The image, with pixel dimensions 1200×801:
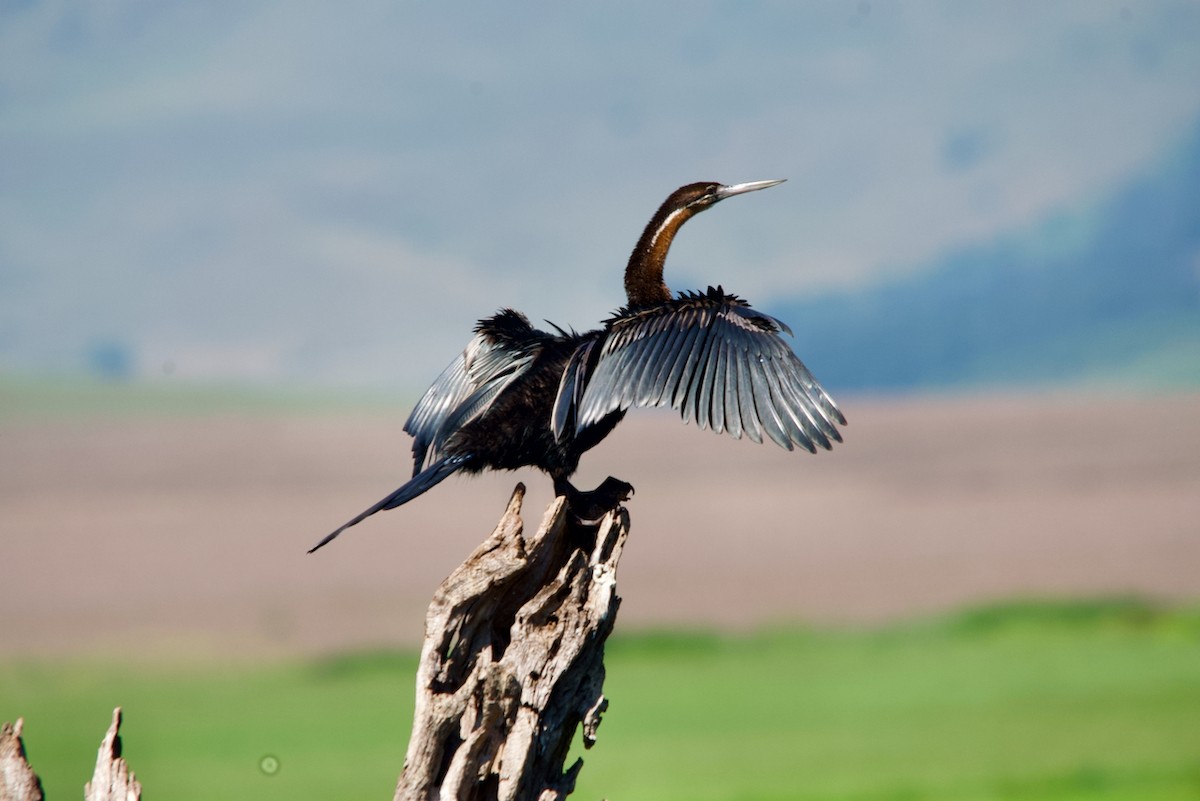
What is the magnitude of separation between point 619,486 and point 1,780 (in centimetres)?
214

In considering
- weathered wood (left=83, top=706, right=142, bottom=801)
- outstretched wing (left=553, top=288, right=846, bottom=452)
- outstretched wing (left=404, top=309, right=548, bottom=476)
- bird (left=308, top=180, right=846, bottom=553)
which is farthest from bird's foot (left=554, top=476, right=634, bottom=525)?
weathered wood (left=83, top=706, right=142, bottom=801)

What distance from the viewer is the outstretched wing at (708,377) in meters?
3.95

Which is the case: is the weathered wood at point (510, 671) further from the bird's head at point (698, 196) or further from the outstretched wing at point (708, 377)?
the bird's head at point (698, 196)

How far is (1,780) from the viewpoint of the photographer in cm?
359

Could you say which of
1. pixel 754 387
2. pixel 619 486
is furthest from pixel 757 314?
pixel 619 486

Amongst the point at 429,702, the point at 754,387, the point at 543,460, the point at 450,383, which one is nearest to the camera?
the point at 429,702

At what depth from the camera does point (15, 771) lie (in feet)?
11.8

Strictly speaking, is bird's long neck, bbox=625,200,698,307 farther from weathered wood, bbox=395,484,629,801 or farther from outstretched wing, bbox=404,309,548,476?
weathered wood, bbox=395,484,629,801

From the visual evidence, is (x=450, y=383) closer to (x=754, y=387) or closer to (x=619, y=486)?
(x=619, y=486)

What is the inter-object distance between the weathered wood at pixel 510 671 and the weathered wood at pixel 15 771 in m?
1.14

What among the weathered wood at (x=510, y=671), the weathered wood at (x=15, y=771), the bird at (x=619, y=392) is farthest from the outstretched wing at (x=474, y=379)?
the weathered wood at (x=15, y=771)

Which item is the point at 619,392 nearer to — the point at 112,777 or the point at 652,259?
the point at 652,259

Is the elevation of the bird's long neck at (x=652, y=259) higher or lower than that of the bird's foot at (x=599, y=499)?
higher

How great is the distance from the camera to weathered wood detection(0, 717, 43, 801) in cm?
357
